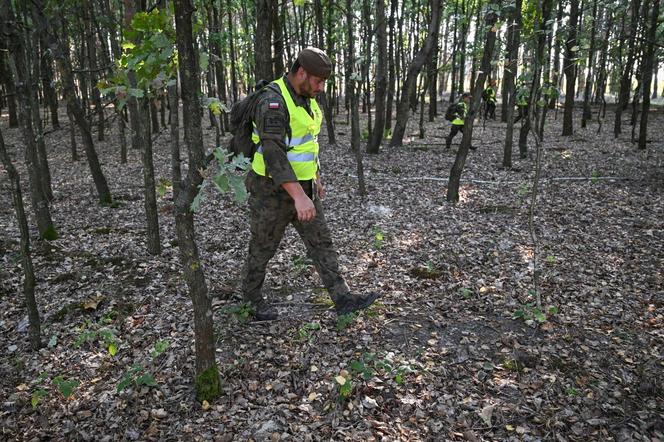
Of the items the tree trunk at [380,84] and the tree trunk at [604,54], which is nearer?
the tree trunk at [604,54]

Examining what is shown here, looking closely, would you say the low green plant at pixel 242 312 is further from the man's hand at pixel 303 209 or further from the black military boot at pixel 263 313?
the man's hand at pixel 303 209

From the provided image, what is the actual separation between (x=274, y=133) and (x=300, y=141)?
353mm

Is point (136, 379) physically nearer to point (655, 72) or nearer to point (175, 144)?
point (175, 144)

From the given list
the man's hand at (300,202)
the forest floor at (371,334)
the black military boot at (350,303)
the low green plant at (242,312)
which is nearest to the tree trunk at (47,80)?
the forest floor at (371,334)

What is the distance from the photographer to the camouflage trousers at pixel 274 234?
13.3ft

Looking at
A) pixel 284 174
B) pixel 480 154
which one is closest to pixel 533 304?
pixel 284 174

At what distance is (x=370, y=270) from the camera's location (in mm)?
5848

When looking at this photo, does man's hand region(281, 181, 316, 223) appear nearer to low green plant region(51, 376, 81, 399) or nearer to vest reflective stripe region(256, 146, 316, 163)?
vest reflective stripe region(256, 146, 316, 163)

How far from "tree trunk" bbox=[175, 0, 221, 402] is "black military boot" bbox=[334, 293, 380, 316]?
1.41 meters

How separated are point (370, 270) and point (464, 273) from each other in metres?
1.19

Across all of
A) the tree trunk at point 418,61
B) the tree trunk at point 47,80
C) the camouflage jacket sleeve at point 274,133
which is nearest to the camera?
the camouflage jacket sleeve at point 274,133

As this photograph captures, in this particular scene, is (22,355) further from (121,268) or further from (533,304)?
(533,304)

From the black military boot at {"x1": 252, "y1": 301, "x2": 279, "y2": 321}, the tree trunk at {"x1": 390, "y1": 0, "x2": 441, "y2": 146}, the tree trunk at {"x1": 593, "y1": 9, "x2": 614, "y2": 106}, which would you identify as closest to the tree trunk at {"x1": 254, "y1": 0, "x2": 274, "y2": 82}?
the black military boot at {"x1": 252, "y1": 301, "x2": 279, "y2": 321}

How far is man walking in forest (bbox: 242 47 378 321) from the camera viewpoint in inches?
142
